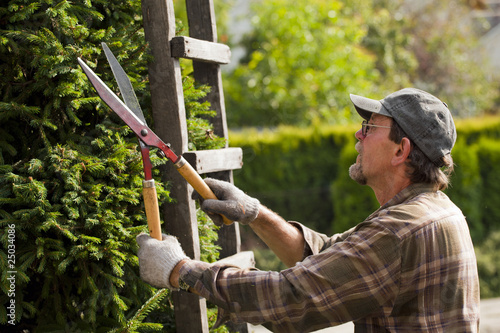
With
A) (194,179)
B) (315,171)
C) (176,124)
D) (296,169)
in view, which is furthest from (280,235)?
(315,171)

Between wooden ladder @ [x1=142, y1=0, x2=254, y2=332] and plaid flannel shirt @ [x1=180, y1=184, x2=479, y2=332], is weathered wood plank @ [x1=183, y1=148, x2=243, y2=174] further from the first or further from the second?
plaid flannel shirt @ [x1=180, y1=184, x2=479, y2=332]

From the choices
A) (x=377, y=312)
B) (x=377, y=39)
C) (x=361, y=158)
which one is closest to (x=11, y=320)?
(x=377, y=312)

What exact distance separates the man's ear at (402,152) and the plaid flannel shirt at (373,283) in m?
0.26

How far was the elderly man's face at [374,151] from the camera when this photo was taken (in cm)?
234

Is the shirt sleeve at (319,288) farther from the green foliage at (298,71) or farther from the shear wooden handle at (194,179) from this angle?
the green foliage at (298,71)

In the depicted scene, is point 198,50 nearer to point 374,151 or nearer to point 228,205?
point 228,205

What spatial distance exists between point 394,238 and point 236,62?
12.6 m

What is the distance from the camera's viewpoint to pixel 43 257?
2137 mm

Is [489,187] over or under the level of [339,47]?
under

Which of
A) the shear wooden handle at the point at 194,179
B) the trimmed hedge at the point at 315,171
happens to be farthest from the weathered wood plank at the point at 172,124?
the trimmed hedge at the point at 315,171

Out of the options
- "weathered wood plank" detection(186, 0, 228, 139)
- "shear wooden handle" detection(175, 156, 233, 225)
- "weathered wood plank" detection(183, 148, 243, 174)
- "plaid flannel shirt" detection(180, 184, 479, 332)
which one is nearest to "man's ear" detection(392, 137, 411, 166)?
"plaid flannel shirt" detection(180, 184, 479, 332)

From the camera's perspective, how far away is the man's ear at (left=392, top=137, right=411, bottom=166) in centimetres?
227

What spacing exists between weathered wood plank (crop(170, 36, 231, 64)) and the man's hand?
0.62 metres

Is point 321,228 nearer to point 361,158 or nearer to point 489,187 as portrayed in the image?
point 489,187
